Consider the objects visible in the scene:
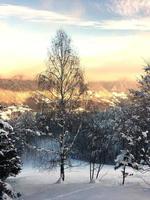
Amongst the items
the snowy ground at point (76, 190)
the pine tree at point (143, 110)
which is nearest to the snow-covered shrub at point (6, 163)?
the snowy ground at point (76, 190)

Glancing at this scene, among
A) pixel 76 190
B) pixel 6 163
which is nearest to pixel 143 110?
pixel 76 190

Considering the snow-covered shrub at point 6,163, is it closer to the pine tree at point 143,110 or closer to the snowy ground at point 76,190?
the snowy ground at point 76,190

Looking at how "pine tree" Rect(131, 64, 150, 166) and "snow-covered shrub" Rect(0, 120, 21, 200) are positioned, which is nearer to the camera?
"snow-covered shrub" Rect(0, 120, 21, 200)

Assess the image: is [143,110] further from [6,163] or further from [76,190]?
[6,163]

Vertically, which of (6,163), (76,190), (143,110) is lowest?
(76,190)

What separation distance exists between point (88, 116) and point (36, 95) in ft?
15.0

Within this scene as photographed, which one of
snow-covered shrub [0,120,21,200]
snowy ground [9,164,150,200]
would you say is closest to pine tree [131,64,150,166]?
snowy ground [9,164,150,200]

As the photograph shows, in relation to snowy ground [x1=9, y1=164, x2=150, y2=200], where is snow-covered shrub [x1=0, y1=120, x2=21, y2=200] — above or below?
above

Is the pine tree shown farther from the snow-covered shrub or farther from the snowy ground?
the snow-covered shrub

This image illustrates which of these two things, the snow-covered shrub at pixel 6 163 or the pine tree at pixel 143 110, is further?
the pine tree at pixel 143 110

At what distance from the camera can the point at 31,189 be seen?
1261 inches

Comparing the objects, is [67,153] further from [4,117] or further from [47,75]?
[4,117]

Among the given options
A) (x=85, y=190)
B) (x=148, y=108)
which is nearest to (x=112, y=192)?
(x=85, y=190)

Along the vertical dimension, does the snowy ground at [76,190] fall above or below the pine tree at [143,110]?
below
